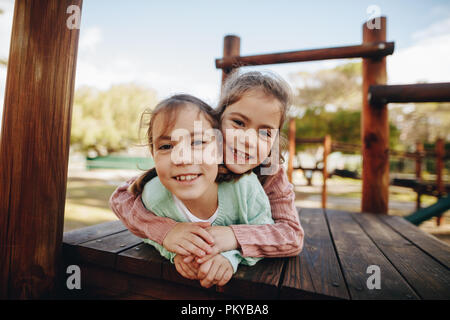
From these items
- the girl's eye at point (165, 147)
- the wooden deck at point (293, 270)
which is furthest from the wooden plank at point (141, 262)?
the girl's eye at point (165, 147)

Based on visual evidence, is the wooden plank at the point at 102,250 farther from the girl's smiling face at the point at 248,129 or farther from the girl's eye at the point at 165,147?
the girl's smiling face at the point at 248,129

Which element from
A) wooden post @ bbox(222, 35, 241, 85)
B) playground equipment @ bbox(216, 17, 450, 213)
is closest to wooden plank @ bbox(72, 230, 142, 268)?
playground equipment @ bbox(216, 17, 450, 213)

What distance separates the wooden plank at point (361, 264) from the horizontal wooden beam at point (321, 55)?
4.21 ft

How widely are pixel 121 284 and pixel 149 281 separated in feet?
0.49

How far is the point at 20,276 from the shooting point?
3.56 feet

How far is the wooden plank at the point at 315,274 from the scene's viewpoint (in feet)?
2.91

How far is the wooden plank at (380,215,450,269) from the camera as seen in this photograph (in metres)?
1.28

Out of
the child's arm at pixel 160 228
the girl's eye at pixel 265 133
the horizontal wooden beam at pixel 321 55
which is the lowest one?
the child's arm at pixel 160 228

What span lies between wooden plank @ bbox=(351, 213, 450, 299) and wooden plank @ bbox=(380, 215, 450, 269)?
0.11ft

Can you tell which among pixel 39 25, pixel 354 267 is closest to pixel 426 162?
pixel 354 267

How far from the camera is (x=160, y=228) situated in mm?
1097

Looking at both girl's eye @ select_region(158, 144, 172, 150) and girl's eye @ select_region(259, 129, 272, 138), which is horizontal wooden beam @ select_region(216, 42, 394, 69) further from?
girl's eye @ select_region(158, 144, 172, 150)

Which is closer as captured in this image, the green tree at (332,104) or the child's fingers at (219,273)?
the child's fingers at (219,273)

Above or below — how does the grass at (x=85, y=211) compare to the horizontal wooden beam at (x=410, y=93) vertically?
below
